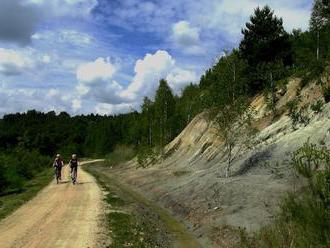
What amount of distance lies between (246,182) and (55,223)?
36.9ft

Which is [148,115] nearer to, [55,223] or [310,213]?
[55,223]

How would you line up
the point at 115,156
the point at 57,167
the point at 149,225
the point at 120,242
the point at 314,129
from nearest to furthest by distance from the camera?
the point at 120,242
the point at 149,225
the point at 314,129
the point at 57,167
the point at 115,156

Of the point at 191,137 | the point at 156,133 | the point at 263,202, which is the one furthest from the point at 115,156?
the point at 263,202

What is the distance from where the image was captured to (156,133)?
89500mm

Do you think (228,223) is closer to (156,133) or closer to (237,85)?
(237,85)

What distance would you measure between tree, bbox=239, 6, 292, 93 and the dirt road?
31.1 metres

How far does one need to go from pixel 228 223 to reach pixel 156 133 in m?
67.7

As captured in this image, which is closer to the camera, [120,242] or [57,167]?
[120,242]

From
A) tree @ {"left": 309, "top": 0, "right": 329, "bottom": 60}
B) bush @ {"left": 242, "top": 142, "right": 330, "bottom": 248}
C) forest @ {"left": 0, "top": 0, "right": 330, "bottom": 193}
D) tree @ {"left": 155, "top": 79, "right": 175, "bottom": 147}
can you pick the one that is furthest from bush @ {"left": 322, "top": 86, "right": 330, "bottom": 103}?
tree @ {"left": 155, "top": 79, "right": 175, "bottom": 147}

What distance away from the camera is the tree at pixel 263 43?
2297 inches

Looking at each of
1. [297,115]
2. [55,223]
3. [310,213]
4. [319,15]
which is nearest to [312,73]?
[297,115]

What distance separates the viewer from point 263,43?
57938mm

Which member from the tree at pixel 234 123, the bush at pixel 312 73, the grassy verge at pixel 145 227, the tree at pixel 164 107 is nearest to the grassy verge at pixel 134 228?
the grassy verge at pixel 145 227

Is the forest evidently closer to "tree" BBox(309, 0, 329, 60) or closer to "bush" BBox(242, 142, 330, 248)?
"tree" BBox(309, 0, 329, 60)
